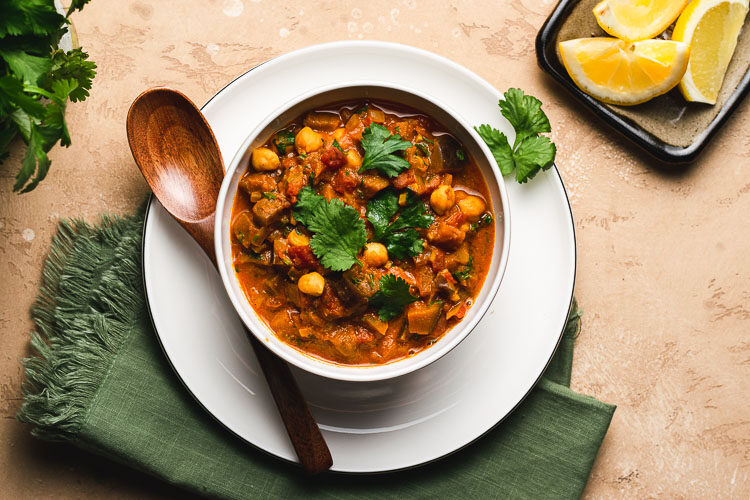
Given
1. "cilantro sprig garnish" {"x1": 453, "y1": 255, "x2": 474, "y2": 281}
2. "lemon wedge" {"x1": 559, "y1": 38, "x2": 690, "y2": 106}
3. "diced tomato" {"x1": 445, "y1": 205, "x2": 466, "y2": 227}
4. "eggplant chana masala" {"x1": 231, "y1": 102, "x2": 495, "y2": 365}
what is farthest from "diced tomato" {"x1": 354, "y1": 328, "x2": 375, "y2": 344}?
"lemon wedge" {"x1": 559, "y1": 38, "x2": 690, "y2": 106}

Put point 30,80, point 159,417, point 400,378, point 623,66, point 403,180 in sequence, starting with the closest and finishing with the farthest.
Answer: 1. point 30,80
2. point 403,180
3. point 400,378
4. point 159,417
5. point 623,66

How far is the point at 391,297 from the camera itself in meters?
2.91

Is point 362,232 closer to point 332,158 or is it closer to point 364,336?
point 332,158

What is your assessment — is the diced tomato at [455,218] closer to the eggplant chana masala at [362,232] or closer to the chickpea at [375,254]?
the eggplant chana masala at [362,232]

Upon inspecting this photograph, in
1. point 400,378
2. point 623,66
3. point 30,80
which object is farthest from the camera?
point 623,66

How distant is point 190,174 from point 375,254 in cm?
111

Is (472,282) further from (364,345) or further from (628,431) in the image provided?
(628,431)

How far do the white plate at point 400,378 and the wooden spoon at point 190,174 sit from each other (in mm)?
90

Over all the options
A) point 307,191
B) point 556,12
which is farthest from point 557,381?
point 556,12

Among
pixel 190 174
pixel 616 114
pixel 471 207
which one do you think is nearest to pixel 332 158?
pixel 471 207

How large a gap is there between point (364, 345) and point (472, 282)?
2.05ft

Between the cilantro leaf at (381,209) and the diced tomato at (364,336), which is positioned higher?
the cilantro leaf at (381,209)

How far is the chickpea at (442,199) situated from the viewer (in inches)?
117

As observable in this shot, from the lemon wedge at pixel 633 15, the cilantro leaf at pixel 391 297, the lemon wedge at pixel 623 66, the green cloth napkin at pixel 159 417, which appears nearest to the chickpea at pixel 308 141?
the cilantro leaf at pixel 391 297
